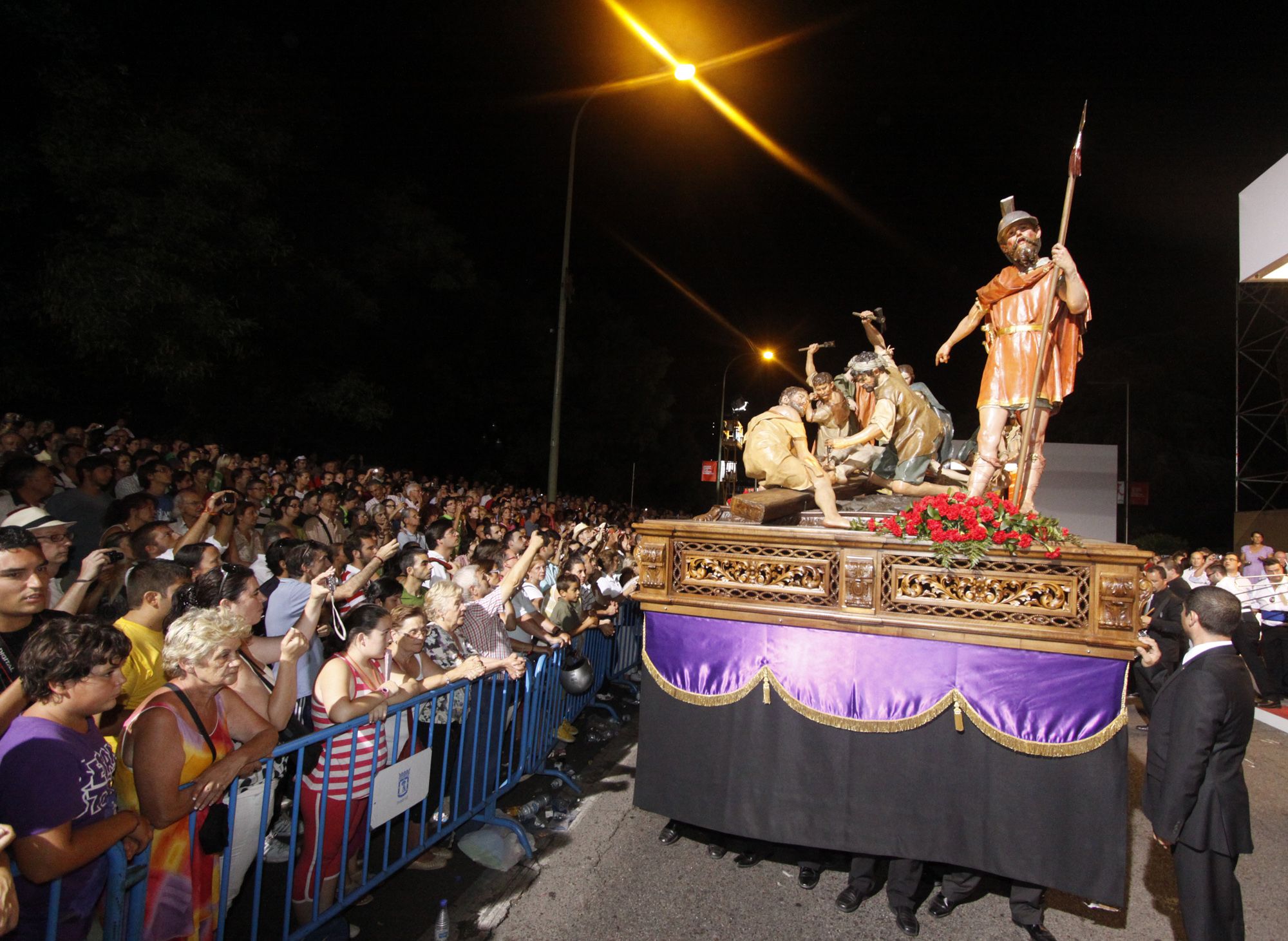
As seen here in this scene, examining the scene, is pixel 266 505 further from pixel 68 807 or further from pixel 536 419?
pixel 536 419

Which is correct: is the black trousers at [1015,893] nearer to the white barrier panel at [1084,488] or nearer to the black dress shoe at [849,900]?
the black dress shoe at [849,900]

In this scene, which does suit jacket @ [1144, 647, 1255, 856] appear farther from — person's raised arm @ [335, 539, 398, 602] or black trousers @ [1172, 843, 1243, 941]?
person's raised arm @ [335, 539, 398, 602]

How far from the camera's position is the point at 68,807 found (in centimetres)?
241

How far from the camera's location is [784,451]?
18.4 ft

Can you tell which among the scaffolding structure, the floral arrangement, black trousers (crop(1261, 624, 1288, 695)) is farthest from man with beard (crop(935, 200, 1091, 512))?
the scaffolding structure

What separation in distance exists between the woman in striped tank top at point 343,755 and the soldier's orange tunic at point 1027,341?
4.71 metres

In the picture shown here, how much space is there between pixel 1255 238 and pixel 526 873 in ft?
57.2

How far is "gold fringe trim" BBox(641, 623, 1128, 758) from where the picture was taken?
13.2 ft

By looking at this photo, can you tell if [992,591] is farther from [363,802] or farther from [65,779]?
[65,779]

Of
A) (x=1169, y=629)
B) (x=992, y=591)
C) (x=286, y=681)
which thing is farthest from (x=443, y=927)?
(x=1169, y=629)

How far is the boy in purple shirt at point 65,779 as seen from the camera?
7.70ft

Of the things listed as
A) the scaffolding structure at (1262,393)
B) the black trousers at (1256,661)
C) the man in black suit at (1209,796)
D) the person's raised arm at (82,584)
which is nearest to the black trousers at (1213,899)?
the man in black suit at (1209,796)

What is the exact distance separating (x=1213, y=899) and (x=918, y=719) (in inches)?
58.1

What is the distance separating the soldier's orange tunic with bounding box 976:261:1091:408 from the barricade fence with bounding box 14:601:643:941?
418 cm
